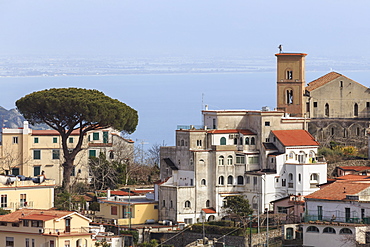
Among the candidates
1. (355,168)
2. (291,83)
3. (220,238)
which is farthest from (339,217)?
(291,83)

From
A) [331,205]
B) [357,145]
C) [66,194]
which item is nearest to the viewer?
[331,205]

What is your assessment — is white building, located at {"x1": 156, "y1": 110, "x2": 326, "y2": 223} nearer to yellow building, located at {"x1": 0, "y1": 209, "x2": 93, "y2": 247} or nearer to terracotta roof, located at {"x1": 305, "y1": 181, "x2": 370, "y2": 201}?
terracotta roof, located at {"x1": 305, "y1": 181, "x2": 370, "y2": 201}

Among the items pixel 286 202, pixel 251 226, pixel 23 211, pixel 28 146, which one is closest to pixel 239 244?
pixel 251 226

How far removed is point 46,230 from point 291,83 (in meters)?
28.1

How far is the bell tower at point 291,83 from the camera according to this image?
80062 mm

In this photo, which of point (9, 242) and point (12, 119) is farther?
point (12, 119)

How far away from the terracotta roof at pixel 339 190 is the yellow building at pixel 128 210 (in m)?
11.2

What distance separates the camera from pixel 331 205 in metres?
59.6

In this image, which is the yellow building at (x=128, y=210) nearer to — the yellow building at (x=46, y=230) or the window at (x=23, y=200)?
the window at (x=23, y=200)

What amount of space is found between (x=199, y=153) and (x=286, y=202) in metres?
5.84

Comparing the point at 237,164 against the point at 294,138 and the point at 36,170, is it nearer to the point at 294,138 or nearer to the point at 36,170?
the point at 294,138

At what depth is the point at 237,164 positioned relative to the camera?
69438 mm

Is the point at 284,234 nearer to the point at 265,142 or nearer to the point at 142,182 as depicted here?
the point at 265,142

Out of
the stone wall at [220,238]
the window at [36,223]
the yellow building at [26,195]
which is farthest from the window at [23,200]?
the window at [36,223]
